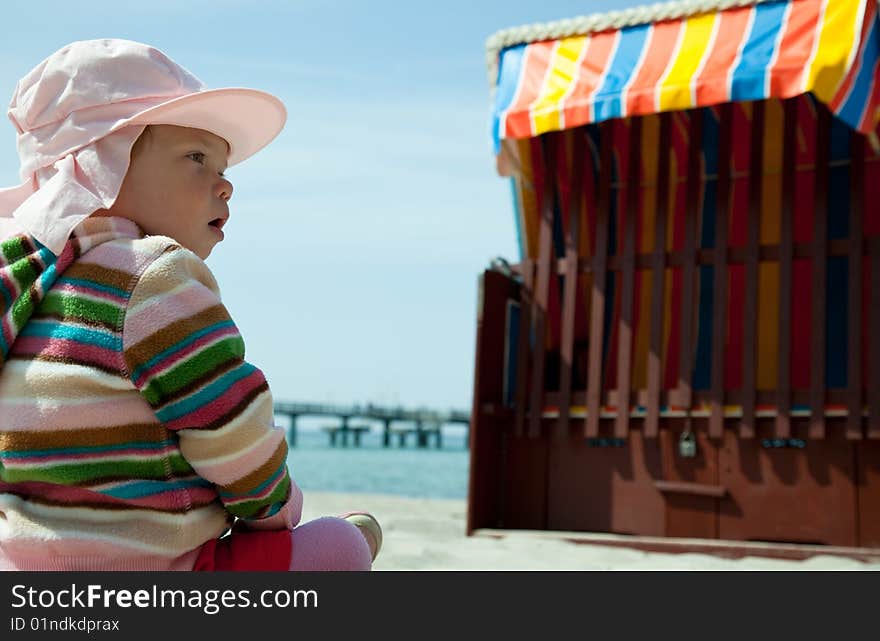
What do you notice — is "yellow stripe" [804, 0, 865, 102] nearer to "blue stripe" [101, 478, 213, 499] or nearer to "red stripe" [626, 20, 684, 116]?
"red stripe" [626, 20, 684, 116]

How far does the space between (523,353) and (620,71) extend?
6.36ft

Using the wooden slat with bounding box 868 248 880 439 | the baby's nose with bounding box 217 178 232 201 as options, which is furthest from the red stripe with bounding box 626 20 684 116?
the baby's nose with bounding box 217 178 232 201

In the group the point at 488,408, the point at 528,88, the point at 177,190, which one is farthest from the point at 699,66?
the point at 177,190

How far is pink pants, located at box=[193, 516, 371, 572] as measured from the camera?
5.74ft

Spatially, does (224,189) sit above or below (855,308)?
below

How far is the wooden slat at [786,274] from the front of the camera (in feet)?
19.1

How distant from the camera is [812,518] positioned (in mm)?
5789

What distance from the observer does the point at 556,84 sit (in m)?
6.11

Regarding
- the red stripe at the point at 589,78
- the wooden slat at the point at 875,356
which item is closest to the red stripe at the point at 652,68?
the red stripe at the point at 589,78

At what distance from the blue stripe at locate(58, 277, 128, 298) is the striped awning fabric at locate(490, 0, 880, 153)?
→ 4465 millimetres

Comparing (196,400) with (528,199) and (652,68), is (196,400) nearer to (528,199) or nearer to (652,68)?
(652,68)

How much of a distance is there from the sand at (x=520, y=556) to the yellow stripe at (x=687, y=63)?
8.60 feet
